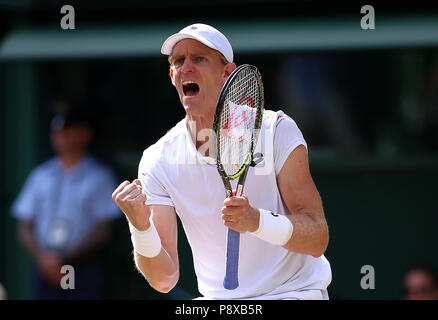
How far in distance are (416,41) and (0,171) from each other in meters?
3.30

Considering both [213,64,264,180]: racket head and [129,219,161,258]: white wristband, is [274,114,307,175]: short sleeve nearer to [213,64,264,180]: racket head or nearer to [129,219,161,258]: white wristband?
[213,64,264,180]: racket head

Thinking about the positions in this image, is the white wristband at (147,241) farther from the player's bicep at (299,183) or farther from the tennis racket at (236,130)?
the player's bicep at (299,183)

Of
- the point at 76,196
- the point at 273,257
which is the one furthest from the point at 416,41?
the point at 273,257

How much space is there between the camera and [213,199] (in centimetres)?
378

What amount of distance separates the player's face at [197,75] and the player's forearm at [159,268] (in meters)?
0.57

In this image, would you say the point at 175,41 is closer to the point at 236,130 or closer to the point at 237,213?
the point at 236,130

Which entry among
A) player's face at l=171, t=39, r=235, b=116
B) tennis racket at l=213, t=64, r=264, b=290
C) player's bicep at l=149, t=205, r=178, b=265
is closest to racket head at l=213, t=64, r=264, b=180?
tennis racket at l=213, t=64, r=264, b=290

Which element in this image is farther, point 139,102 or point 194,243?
point 139,102

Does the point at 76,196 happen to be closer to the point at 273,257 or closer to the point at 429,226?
the point at 429,226

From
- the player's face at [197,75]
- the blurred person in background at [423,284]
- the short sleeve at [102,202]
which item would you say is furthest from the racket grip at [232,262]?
the short sleeve at [102,202]

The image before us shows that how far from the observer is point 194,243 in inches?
152

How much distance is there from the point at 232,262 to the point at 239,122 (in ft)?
1.85
